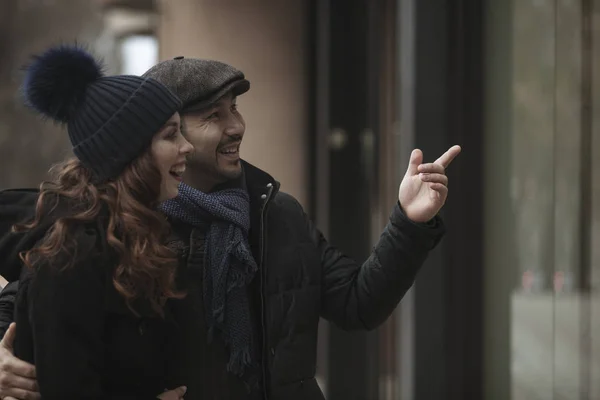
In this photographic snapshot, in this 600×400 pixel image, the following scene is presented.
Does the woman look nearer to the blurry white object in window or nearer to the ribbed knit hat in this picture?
the ribbed knit hat

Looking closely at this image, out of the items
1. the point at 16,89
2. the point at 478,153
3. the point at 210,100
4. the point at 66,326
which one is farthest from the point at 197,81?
the point at 16,89

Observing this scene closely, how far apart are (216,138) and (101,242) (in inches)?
15.0

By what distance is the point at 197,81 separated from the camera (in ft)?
6.94

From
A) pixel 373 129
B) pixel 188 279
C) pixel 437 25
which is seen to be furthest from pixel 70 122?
pixel 373 129

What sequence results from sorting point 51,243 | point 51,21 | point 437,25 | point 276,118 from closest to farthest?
point 51,243 < point 437,25 < point 276,118 < point 51,21

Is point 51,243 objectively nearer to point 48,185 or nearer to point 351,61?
point 48,185

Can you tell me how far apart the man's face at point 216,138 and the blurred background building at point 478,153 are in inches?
66.7

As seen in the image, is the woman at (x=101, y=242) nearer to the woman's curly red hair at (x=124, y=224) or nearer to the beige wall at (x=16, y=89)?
the woman's curly red hair at (x=124, y=224)

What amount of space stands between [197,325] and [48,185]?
17.5 inches

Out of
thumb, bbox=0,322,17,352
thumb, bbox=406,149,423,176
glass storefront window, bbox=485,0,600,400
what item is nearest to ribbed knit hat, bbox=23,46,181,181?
thumb, bbox=0,322,17,352

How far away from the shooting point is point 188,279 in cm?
214

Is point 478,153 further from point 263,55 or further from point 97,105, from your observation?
point 97,105

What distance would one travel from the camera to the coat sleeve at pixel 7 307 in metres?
2.30

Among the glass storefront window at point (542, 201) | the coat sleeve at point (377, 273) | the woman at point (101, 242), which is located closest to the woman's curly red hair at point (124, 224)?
the woman at point (101, 242)
